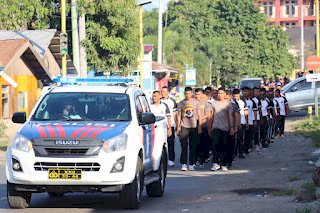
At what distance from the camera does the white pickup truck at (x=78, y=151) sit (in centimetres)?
1330

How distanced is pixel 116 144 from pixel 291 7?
402ft

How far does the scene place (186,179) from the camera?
1983 centimetres

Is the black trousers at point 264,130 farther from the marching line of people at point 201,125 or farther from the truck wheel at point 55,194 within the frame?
the truck wheel at point 55,194

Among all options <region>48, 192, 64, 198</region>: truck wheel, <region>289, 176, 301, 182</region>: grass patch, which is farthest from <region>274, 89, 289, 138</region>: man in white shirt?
<region>48, 192, 64, 198</region>: truck wheel

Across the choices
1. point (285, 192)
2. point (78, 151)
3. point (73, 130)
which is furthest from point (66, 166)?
point (285, 192)

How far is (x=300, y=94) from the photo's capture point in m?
46.6

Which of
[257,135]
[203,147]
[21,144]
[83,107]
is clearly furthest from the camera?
[257,135]

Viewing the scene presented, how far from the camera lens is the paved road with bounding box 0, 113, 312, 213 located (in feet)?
45.9

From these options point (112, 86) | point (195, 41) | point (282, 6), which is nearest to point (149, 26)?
point (195, 41)

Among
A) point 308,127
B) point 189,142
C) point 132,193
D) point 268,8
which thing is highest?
point 268,8

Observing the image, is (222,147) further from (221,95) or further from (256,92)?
(256,92)

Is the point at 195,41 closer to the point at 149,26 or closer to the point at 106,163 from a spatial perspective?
the point at 149,26

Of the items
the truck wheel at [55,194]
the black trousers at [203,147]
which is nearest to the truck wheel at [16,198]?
the truck wheel at [55,194]

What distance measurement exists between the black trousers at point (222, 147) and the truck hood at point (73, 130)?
7750 mm
